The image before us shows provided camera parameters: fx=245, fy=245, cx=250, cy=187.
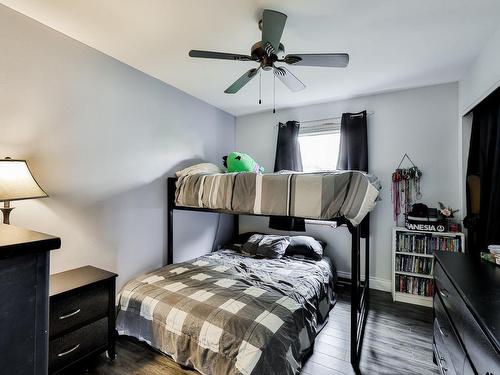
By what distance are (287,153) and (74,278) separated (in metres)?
2.78

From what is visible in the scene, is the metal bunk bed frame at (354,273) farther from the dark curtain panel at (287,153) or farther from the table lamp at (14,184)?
the table lamp at (14,184)

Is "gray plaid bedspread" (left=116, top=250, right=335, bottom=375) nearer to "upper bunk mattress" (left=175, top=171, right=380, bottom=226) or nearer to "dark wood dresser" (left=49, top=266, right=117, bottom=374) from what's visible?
"dark wood dresser" (left=49, top=266, right=117, bottom=374)

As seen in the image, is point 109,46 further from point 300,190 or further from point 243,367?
point 243,367

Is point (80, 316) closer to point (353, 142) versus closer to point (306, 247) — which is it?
point (306, 247)

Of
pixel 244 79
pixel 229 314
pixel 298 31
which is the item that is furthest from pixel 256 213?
pixel 298 31

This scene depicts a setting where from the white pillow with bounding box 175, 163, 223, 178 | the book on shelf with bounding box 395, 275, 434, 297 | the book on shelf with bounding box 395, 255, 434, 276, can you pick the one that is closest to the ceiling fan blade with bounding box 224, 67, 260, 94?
the white pillow with bounding box 175, 163, 223, 178

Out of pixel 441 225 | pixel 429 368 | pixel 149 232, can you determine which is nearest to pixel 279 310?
pixel 429 368

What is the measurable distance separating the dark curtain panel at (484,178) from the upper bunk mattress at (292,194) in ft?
3.10

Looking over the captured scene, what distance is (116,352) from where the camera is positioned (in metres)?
1.96

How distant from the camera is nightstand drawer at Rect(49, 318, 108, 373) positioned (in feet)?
5.04

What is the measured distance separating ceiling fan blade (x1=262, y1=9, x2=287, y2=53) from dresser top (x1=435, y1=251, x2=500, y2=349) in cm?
173

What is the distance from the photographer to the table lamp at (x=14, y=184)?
1.38 m

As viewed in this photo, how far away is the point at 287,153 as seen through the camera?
3541mm

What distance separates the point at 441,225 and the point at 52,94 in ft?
12.3
